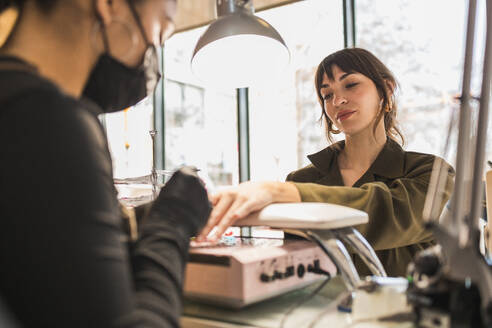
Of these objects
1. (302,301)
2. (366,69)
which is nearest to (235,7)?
(366,69)

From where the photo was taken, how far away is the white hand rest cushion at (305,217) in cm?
74

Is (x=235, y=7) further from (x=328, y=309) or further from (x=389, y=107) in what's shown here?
(x=328, y=309)

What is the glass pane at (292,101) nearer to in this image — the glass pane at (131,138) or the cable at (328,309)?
the glass pane at (131,138)

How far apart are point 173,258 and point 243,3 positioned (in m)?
1.03

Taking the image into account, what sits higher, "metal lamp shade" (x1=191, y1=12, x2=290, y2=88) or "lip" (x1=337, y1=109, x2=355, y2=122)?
"metal lamp shade" (x1=191, y1=12, x2=290, y2=88)

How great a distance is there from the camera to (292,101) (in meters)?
4.16

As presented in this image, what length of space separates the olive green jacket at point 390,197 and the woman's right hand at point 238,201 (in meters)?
0.14

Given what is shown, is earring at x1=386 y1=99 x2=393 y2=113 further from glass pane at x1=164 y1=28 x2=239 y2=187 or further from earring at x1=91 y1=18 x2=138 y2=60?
glass pane at x1=164 y1=28 x2=239 y2=187

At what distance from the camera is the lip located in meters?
1.50

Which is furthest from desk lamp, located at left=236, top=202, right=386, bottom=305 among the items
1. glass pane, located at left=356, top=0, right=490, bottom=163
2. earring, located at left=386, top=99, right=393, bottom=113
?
glass pane, located at left=356, top=0, right=490, bottom=163

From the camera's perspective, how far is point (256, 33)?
122 cm

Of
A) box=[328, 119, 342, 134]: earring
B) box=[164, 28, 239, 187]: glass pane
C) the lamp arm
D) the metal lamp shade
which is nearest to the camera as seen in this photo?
the lamp arm

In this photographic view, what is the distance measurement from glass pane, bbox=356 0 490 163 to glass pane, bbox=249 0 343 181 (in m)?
0.39

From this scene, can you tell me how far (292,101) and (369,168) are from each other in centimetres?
276
